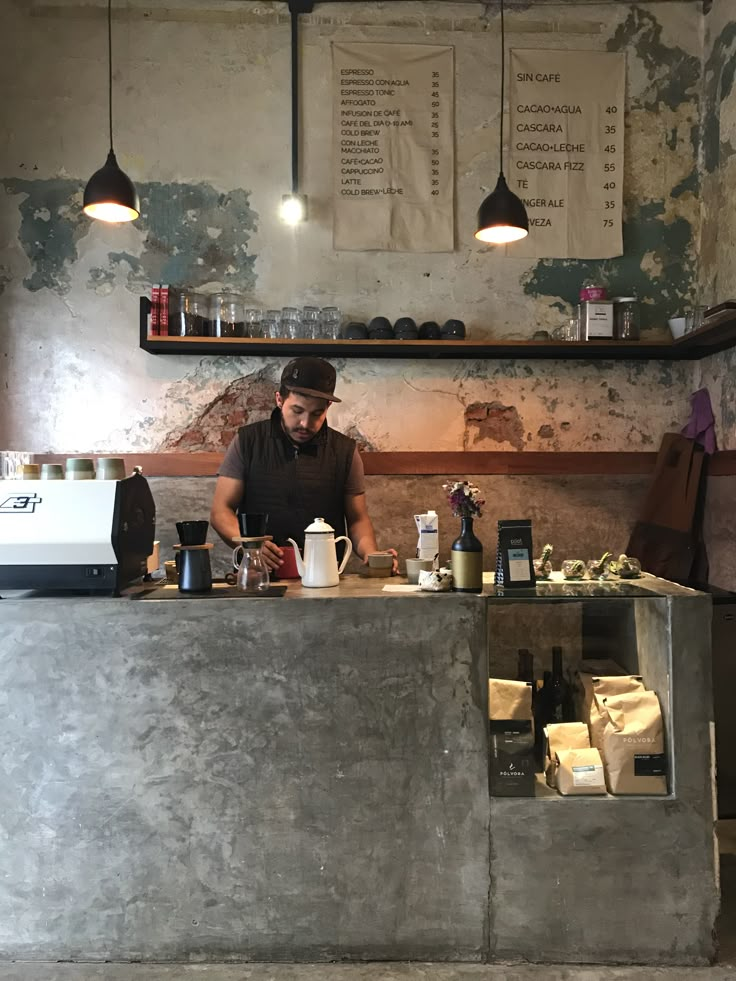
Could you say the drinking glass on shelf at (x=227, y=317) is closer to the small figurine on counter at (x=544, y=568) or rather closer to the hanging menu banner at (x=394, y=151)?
the hanging menu banner at (x=394, y=151)

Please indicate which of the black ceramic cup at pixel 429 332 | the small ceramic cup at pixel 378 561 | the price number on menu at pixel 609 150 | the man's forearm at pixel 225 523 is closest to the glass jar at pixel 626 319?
the price number on menu at pixel 609 150

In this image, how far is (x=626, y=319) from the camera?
3930mm

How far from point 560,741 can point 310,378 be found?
162cm

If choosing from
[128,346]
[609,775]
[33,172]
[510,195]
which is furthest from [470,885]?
[33,172]

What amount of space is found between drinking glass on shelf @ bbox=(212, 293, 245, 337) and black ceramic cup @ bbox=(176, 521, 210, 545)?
1845mm

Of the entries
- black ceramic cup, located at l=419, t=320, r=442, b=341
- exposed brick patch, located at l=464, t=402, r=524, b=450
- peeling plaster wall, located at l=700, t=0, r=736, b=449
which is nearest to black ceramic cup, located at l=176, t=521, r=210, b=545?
black ceramic cup, located at l=419, t=320, r=442, b=341

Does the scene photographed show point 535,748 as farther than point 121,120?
No

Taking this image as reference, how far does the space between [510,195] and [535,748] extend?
2244mm

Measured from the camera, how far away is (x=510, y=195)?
3211 mm

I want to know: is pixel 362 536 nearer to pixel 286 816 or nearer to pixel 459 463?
pixel 459 463

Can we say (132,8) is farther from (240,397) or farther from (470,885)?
(470,885)

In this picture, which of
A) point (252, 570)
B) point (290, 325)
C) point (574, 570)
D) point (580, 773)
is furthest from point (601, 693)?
point (290, 325)

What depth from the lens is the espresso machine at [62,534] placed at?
2.14m

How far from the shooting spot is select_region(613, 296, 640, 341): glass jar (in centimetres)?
391
